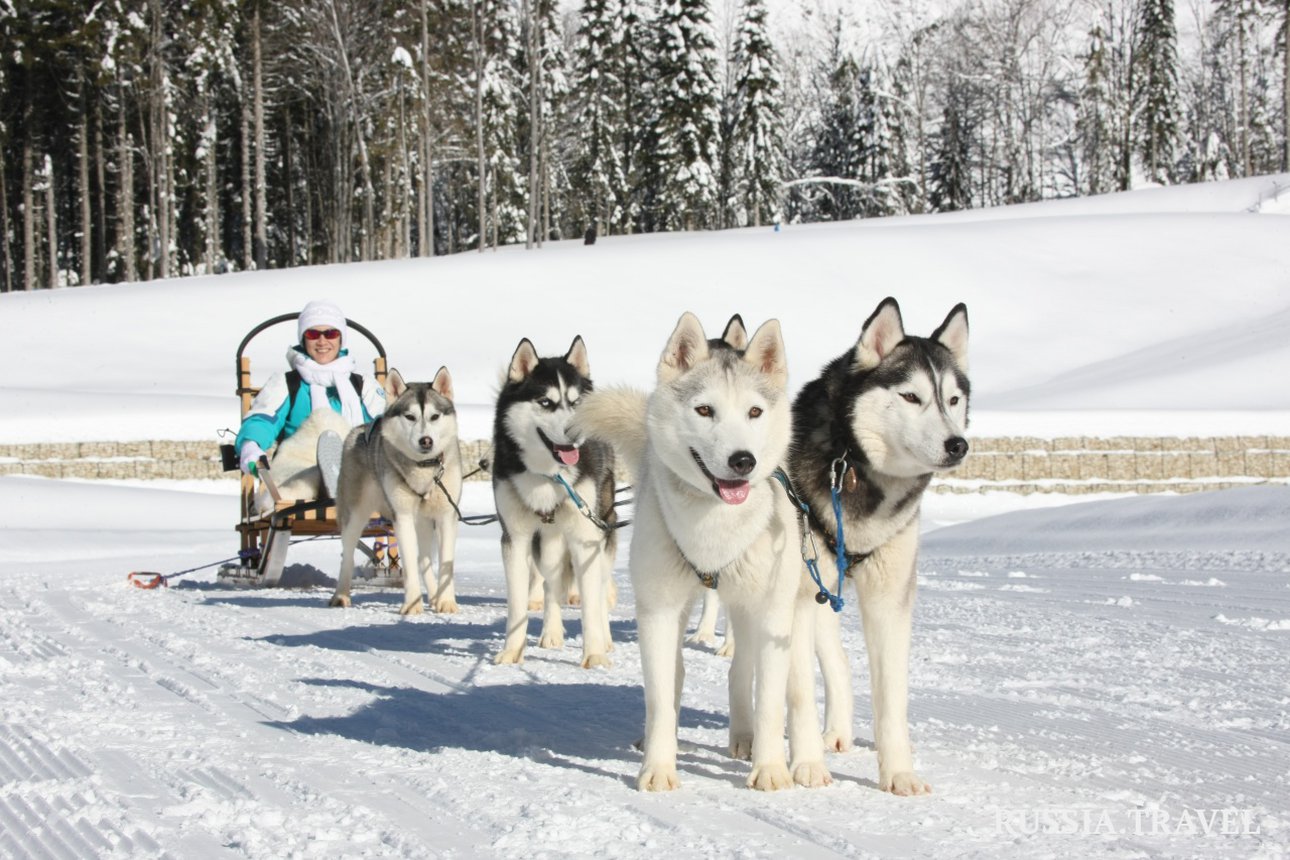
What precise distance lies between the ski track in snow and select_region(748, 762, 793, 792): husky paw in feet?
0.12

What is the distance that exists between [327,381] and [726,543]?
610 centimetres

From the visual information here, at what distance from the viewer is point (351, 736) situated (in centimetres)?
389

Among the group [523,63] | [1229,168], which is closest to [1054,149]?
[1229,168]

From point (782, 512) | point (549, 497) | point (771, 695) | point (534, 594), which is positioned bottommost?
point (534, 594)

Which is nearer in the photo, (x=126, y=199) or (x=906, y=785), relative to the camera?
(x=906, y=785)

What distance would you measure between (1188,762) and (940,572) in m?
5.62

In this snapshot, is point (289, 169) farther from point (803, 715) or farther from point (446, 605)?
point (803, 715)

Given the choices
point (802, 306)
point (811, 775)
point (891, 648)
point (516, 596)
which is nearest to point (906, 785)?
point (811, 775)

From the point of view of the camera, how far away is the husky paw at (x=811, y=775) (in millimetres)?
3229

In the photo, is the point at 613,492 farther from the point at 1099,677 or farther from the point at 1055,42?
the point at 1055,42

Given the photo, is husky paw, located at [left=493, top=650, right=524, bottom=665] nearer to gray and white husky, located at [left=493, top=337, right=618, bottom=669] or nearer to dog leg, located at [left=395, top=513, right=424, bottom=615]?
gray and white husky, located at [left=493, top=337, right=618, bottom=669]

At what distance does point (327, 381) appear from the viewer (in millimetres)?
8797

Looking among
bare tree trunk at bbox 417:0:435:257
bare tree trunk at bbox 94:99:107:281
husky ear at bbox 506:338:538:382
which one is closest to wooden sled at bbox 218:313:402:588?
husky ear at bbox 506:338:538:382

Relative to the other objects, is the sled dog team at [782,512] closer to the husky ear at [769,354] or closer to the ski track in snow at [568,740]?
the husky ear at [769,354]
